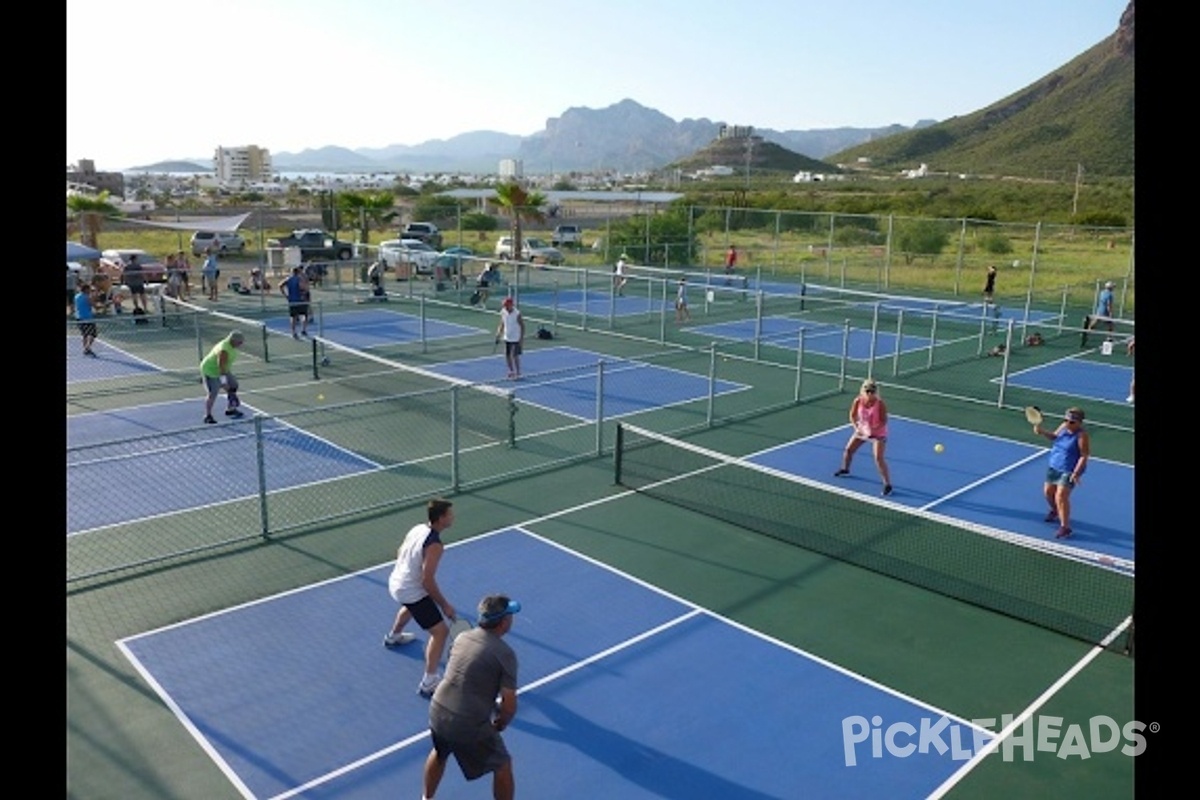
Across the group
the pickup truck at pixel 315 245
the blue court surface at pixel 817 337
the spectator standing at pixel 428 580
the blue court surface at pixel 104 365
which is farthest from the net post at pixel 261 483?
the pickup truck at pixel 315 245

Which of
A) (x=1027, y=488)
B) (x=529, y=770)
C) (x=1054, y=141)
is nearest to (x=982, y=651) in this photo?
(x=529, y=770)

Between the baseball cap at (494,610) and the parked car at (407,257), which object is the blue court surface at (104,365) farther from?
the baseball cap at (494,610)

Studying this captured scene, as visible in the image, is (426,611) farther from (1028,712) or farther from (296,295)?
(296,295)

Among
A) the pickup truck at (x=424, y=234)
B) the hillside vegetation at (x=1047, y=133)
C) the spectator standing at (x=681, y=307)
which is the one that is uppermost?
the hillside vegetation at (x=1047, y=133)

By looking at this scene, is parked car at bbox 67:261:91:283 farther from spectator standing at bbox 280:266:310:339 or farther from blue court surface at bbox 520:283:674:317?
blue court surface at bbox 520:283:674:317

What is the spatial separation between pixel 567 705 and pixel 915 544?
609 cm

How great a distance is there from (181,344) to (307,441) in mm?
11021

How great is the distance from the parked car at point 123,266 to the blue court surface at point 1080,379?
26518mm

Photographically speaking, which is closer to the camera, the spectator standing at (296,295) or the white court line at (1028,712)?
the white court line at (1028,712)

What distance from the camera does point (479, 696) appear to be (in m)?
6.28

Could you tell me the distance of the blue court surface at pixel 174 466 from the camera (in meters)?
13.8

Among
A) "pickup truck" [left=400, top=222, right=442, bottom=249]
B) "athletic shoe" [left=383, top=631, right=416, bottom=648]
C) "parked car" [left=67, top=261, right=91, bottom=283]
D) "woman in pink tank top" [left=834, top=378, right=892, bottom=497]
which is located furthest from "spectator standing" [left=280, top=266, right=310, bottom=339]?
"pickup truck" [left=400, top=222, right=442, bottom=249]

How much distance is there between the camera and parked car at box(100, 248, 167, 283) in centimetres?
3266
